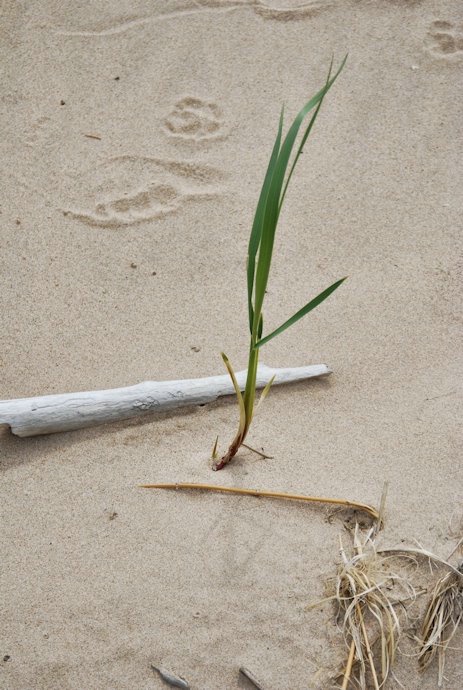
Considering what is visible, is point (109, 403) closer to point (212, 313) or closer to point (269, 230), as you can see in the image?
point (212, 313)

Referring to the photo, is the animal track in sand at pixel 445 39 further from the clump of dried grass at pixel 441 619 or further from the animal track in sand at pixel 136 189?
the clump of dried grass at pixel 441 619

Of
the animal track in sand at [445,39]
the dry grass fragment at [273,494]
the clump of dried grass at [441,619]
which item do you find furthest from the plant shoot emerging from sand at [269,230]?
the animal track in sand at [445,39]

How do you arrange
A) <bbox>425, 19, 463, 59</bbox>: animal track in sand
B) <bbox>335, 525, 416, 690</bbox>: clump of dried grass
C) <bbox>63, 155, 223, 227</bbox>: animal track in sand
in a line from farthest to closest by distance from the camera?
<bbox>425, 19, 463, 59</bbox>: animal track in sand → <bbox>63, 155, 223, 227</bbox>: animal track in sand → <bbox>335, 525, 416, 690</bbox>: clump of dried grass

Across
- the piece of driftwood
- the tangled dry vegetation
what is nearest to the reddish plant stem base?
the piece of driftwood

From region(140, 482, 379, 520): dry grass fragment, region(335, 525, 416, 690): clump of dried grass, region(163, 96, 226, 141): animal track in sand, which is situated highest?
region(163, 96, 226, 141): animal track in sand

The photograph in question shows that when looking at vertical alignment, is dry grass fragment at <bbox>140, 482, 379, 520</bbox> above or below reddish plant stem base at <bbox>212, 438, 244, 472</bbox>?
below

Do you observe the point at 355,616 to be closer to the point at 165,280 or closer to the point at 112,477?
the point at 112,477

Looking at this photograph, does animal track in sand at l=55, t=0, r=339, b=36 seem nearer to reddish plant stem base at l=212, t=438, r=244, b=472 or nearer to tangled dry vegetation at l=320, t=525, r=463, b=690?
reddish plant stem base at l=212, t=438, r=244, b=472

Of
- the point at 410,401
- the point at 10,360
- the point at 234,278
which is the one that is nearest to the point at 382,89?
the point at 234,278
